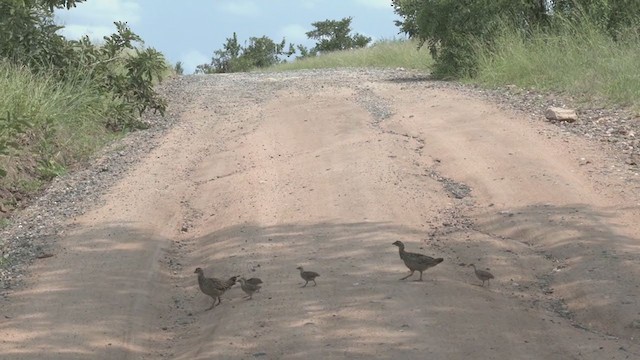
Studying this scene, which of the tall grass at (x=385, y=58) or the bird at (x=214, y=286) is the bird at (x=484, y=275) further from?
the tall grass at (x=385, y=58)

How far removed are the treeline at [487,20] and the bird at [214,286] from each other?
14276mm

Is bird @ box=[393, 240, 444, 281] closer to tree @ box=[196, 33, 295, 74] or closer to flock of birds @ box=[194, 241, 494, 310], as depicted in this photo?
flock of birds @ box=[194, 241, 494, 310]

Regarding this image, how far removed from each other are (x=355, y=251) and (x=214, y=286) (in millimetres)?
1510

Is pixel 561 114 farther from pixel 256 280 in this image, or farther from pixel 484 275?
pixel 256 280

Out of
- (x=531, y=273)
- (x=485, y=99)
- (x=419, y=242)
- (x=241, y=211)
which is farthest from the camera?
(x=485, y=99)

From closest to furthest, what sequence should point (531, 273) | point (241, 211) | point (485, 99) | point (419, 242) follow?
1. point (531, 273)
2. point (419, 242)
3. point (241, 211)
4. point (485, 99)

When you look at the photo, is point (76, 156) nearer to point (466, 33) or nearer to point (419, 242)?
point (419, 242)

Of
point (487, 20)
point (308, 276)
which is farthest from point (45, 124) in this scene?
point (487, 20)

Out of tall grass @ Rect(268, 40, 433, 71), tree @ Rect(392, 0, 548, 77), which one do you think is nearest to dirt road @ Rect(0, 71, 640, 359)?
tree @ Rect(392, 0, 548, 77)

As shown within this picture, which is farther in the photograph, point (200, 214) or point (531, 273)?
point (200, 214)

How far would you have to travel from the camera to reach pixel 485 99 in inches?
685

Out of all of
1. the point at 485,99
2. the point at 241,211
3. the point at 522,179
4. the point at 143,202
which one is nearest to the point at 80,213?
the point at 143,202

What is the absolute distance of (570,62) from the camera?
18.6 meters

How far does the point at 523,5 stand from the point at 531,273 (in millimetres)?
15809
